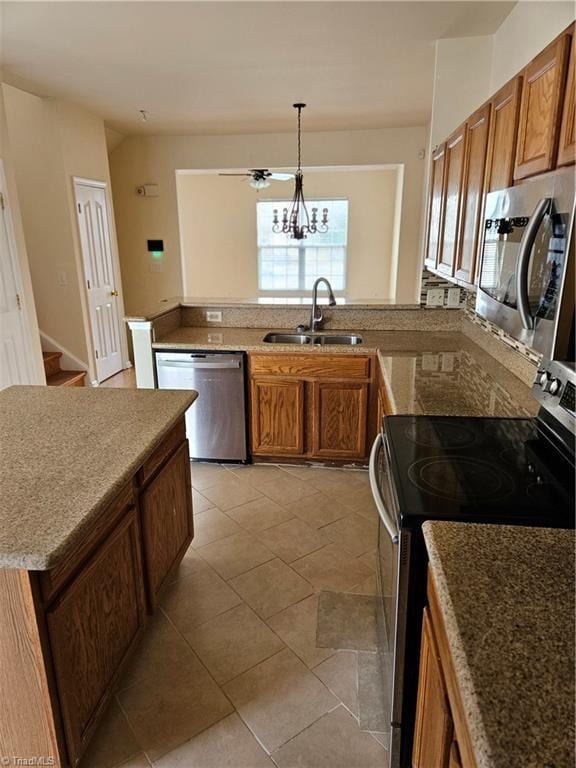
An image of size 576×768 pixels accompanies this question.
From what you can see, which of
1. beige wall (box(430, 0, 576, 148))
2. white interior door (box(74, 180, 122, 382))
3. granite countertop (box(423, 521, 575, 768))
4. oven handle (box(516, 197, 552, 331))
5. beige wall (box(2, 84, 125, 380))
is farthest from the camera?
white interior door (box(74, 180, 122, 382))

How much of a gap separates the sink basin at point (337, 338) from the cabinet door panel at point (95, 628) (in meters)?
2.16

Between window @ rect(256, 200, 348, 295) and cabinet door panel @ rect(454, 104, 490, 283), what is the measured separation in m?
6.11

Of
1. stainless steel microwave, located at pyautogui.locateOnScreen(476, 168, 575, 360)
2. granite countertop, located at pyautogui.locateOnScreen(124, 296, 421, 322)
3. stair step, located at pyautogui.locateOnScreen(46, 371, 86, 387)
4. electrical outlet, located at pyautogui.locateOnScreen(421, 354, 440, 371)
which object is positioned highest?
stainless steel microwave, located at pyautogui.locateOnScreen(476, 168, 575, 360)

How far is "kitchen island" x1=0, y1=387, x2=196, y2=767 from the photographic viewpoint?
4.06 ft

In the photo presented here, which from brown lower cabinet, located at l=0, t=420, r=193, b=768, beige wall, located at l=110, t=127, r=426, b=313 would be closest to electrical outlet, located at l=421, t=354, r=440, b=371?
brown lower cabinet, located at l=0, t=420, r=193, b=768

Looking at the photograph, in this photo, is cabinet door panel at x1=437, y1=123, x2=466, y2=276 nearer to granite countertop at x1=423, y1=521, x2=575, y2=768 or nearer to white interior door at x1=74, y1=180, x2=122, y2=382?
granite countertop at x1=423, y1=521, x2=575, y2=768

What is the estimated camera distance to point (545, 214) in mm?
1288

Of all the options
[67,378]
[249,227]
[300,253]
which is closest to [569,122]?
[67,378]

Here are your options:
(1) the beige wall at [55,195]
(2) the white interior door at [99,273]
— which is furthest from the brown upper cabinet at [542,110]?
(2) the white interior door at [99,273]

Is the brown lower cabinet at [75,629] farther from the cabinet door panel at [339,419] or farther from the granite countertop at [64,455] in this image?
the cabinet door panel at [339,419]

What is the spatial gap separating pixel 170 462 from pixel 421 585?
1138 millimetres

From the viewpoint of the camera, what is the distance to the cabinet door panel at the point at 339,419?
129 inches

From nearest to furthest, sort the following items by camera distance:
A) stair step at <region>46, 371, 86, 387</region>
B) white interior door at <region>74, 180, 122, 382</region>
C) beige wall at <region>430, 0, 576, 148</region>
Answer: beige wall at <region>430, 0, 576, 148</region>
stair step at <region>46, 371, 86, 387</region>
white interior door at <region>74, 180, 122, 382</region>

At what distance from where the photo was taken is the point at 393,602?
145 cm
